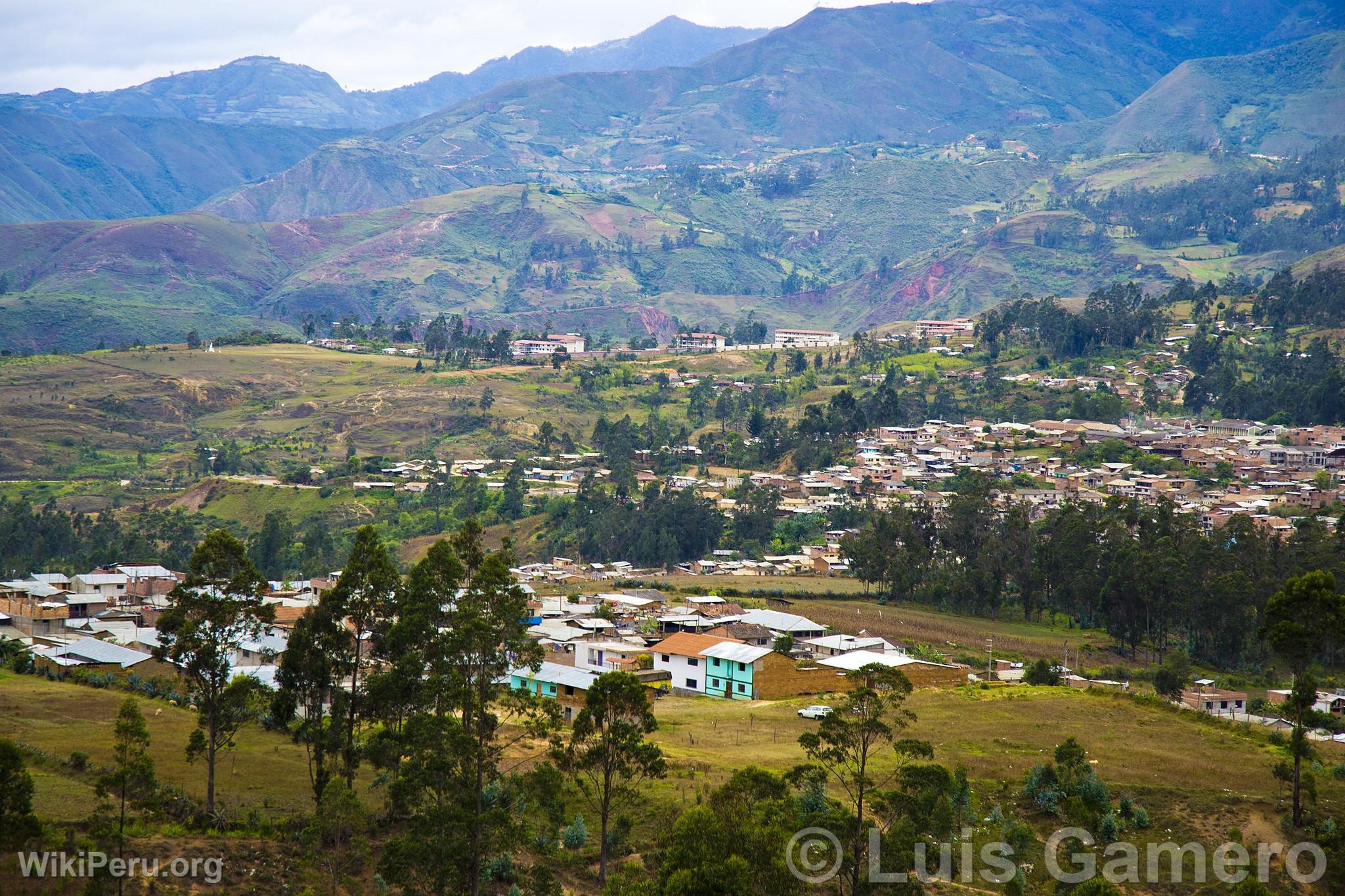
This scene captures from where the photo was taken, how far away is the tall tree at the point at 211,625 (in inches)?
1109

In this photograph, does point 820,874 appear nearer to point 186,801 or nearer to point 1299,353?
point 186,801

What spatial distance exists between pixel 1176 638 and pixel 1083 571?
5952mm

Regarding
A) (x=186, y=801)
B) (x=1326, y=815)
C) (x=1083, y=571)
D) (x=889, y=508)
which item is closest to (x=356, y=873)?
(x=186, y=801)

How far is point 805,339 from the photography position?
173 m

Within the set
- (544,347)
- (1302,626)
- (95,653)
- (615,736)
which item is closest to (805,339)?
(544,347)

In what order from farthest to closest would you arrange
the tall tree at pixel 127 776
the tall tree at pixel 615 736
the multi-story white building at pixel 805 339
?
the multi-story white building at pixel 805 339
the tall tree at pixel 615 736
the tall tree at pixel 127 776

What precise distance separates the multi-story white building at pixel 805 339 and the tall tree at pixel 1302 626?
133962 mm

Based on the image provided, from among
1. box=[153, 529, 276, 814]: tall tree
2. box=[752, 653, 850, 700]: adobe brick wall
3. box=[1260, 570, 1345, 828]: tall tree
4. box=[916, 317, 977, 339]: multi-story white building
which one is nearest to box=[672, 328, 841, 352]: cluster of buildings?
box=[916, 317, 977, 339]: multi-story white building

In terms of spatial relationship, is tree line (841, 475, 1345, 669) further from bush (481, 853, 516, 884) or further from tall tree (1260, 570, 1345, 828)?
bush (481, 853, 516, 884)

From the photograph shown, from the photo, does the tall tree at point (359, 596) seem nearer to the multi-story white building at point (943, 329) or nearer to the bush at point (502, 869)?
the bush at point (502, 869)

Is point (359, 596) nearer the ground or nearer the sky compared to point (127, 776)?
nearer the sky

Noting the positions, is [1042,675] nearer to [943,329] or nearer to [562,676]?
[562,676]

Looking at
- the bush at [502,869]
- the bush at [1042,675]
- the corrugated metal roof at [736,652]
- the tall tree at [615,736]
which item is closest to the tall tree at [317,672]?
the bush at [502,869]

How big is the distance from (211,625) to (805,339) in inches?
5853
